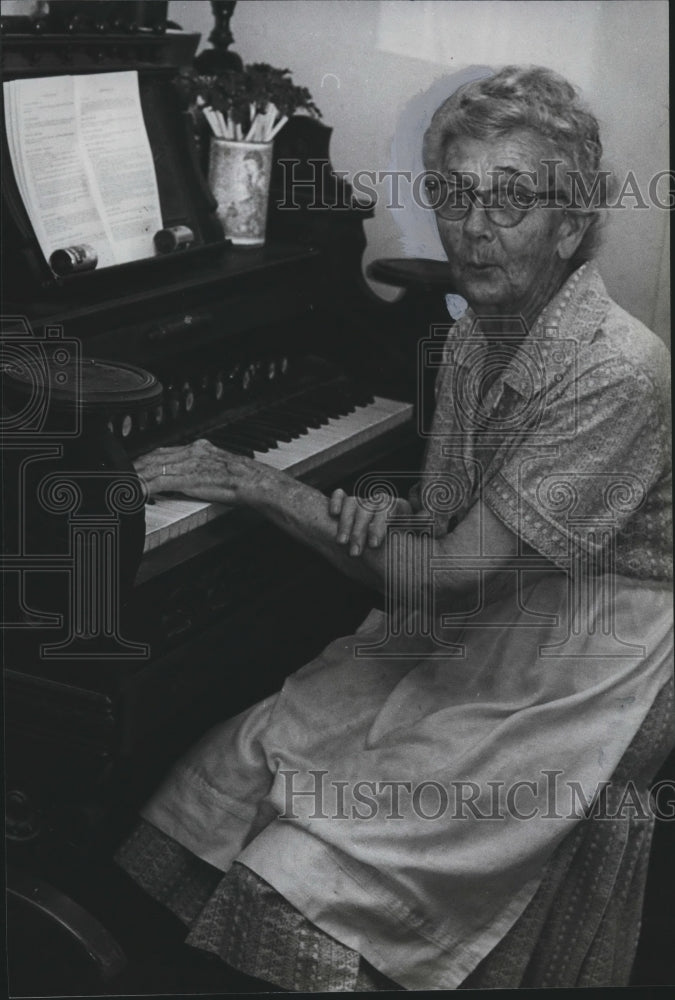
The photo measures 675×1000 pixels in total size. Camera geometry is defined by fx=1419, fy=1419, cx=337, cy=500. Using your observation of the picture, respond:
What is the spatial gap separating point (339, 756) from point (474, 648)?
282mm

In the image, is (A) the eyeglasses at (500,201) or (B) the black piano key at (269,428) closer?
(A) the eyeglasses at (500,201)

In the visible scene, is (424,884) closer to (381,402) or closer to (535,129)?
(381,402)

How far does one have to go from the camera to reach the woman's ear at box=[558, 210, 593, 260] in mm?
2166

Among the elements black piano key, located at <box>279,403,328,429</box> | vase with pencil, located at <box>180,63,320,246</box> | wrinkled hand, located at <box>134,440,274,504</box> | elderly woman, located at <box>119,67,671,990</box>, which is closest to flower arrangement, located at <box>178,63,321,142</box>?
vase with pencil, located at <box>180,63,320,246</box>

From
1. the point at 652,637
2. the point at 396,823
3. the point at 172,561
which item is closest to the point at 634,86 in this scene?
the point at 652,637

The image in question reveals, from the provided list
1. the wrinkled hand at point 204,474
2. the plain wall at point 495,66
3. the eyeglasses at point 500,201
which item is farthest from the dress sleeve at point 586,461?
the wrinkled hand at point 204,474

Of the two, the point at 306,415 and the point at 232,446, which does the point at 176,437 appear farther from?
the point at 306,415

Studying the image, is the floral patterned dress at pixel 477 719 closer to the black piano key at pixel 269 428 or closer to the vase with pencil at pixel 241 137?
the black piano key at pixel 269 428

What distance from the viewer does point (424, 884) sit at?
7.33ft

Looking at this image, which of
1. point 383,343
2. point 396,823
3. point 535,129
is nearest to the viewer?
point 535,129

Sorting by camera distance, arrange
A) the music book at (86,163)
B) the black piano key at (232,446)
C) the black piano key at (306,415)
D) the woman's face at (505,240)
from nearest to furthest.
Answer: the woman's face at (505,240) < the music book at (86,163) < the black piano key at (232,446) < the black piano key at (306,415)

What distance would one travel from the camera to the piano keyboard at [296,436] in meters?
2.25

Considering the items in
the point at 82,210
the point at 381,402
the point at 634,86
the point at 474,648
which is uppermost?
the point at 634,86

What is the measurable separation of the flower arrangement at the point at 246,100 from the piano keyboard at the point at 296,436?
49cm
